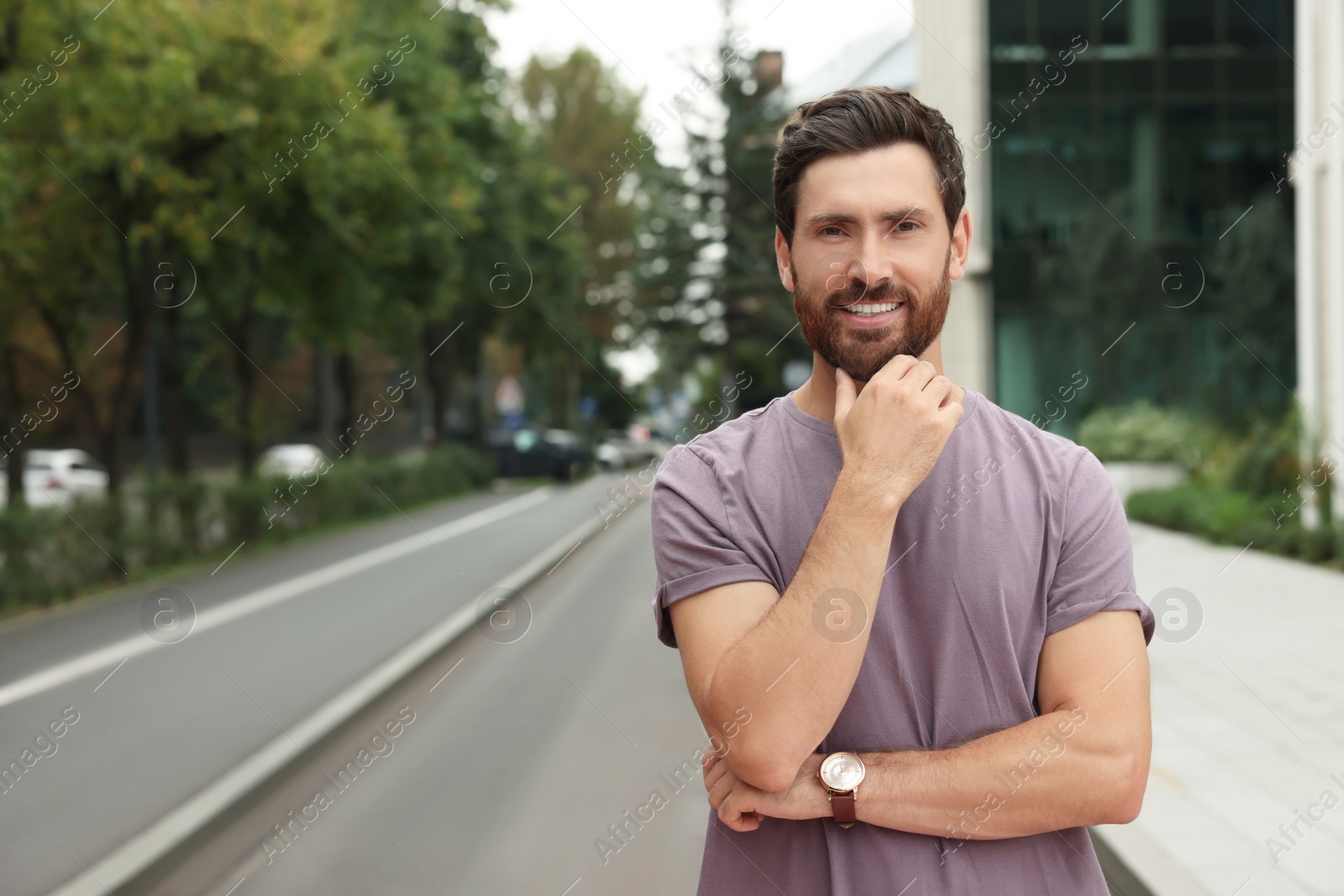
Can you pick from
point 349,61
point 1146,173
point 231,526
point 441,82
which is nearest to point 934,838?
point 349,61

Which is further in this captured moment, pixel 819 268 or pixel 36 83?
pixel 36 83

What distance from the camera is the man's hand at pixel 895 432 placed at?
165 centimetres

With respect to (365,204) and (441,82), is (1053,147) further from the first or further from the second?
(365,204)

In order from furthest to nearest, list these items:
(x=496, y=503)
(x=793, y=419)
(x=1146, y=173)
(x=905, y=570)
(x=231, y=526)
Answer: (x=496, y=503) → (x=1146, y=173) → (x=231, y=526) → (x=793, y=419) → (x=905, y=570)

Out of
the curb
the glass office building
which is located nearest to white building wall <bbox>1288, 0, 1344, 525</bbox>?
the glass office building

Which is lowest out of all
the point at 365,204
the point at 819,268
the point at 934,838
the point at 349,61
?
the point at 934,838

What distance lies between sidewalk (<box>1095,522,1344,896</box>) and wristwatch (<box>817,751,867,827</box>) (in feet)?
9.94

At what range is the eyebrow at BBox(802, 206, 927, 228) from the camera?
1796 mm

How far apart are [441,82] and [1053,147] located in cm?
1409

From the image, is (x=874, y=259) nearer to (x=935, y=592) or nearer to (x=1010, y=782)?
(x=935, y=592)

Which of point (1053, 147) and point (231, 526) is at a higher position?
point (1053, 147)

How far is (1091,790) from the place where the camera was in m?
1.77

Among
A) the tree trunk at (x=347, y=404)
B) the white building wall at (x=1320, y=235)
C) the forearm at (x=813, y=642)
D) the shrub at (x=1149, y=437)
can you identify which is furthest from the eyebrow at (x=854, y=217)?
the tree trunk at (x=347, y=404)

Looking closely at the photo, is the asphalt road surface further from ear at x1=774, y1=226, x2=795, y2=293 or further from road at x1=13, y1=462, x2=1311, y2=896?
ear at x1=774, y1=226, x2=795, y2=293
